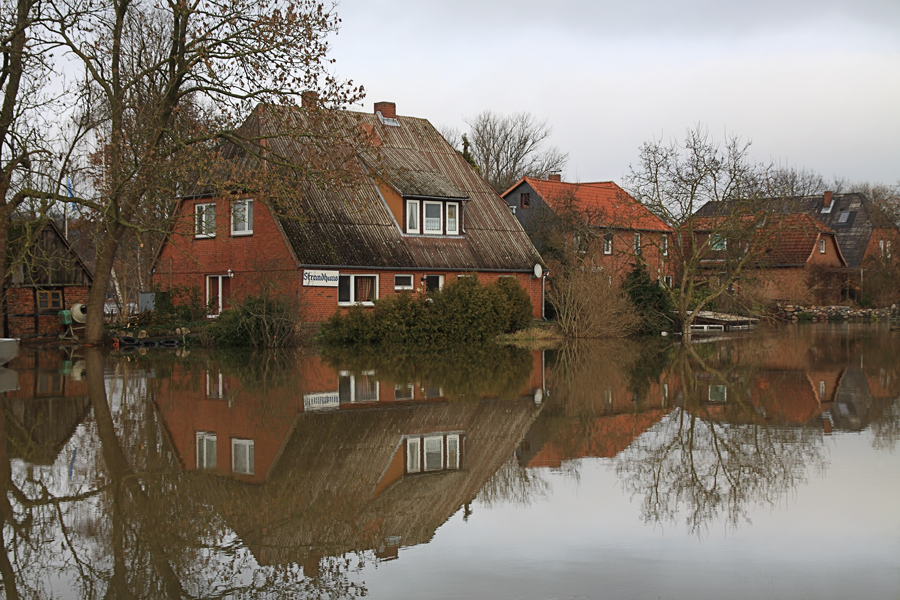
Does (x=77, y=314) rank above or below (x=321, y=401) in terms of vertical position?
above

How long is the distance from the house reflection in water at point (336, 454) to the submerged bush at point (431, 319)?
10521 millimetres

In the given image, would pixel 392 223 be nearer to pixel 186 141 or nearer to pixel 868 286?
pixel 186 141

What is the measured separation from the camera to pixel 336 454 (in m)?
9.67

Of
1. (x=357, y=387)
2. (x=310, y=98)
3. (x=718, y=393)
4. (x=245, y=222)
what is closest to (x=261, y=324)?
(x=245, y=222)

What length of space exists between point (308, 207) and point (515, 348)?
8.61m

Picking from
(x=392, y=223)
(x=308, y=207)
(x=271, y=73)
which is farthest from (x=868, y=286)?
(x=271, y=73)

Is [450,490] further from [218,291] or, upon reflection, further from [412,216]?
[218,291]

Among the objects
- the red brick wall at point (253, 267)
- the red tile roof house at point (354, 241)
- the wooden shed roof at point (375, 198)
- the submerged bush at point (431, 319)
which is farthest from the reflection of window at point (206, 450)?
the submerged bush at point (431, 319)

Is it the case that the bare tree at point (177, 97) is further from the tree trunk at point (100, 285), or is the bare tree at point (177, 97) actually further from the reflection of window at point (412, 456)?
the reflection of window at point (412, 456)

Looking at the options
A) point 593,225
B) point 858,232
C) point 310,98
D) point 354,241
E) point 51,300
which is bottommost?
point 51,300

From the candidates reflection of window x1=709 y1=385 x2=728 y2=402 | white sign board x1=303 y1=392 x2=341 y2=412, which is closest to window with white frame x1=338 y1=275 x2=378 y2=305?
white sign board x1=303 y1=392 x2=341 y2=412

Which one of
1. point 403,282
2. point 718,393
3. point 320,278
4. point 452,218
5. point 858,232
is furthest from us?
point 858,232

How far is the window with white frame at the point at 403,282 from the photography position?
1221 inches

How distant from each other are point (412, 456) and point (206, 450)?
2.31m
